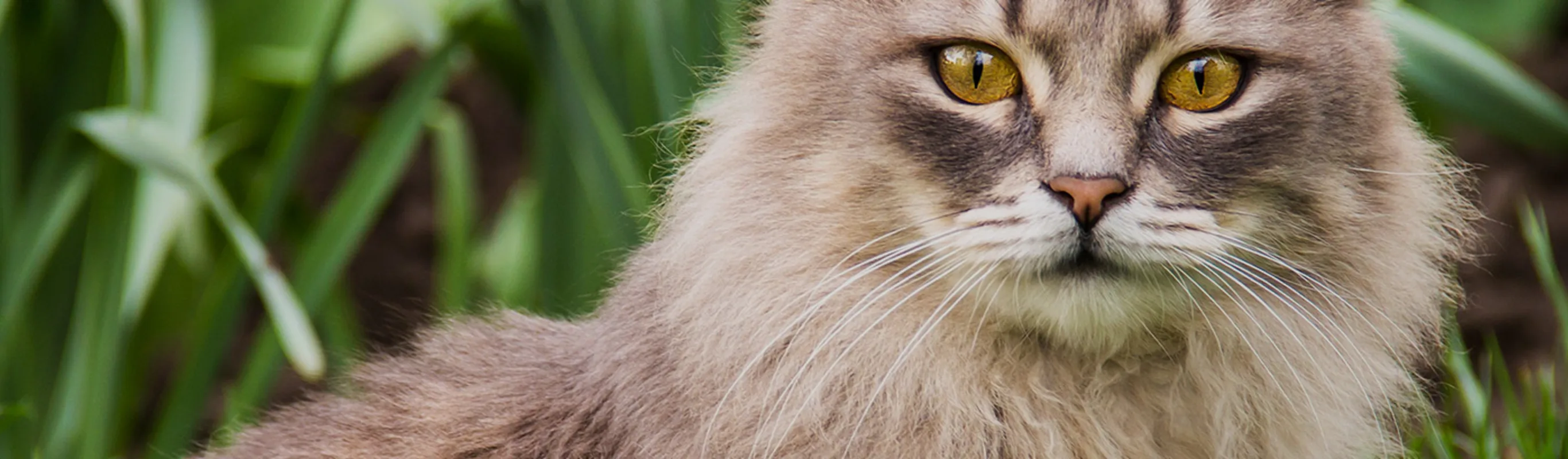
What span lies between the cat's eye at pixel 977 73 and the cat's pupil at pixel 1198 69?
0.21 meters

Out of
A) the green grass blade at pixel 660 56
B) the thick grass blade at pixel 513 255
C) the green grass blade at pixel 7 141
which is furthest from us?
the thick grass blade at pixel 513 255

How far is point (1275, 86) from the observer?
6.19 feet

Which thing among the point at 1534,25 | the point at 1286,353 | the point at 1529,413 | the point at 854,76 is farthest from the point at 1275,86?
the point at 1534,25

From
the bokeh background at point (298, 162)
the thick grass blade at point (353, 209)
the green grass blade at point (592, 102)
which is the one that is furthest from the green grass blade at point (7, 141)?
the green grass blade at point (592, 102)

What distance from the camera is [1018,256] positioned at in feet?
5.77

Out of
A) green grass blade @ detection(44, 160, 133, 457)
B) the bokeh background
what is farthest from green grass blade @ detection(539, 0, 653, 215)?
green grass blade @ detection(44, 160, 133, 457)

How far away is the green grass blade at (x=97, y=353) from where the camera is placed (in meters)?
2.91

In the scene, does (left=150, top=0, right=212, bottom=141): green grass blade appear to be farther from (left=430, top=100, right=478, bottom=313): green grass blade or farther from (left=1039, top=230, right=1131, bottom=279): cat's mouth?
(left=1039, top=230, right=1131, bottom=279): cat's mouth

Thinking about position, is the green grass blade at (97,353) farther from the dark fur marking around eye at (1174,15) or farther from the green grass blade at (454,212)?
the dark fur marking around eye at (1174,15)

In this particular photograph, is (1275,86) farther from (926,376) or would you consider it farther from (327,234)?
(327,234)

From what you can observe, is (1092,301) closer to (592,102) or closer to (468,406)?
(468,406)

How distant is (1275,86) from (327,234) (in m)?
2.04

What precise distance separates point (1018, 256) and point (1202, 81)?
0.34 metres

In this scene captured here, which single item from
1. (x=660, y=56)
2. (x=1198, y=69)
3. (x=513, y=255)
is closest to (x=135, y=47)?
(x=660, y=56)
